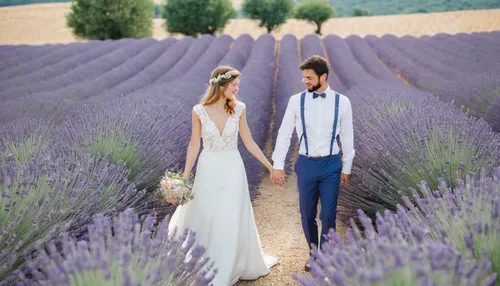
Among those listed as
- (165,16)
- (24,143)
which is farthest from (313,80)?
(165,16)

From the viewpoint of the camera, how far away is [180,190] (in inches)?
118

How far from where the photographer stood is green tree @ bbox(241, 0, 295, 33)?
94.5 ft

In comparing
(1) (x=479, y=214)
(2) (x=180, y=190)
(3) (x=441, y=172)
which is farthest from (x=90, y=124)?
(1) (x=479, y=214)

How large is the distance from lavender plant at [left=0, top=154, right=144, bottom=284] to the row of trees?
74.7 ft

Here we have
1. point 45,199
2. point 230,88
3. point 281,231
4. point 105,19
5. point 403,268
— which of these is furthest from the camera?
point 105,19

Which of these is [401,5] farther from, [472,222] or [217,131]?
[472,222]

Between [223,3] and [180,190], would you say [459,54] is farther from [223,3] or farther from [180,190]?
[223,3]

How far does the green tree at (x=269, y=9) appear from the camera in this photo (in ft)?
94.5

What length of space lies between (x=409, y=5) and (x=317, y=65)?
194ft

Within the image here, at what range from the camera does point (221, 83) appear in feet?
9.89

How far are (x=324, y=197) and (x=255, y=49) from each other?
13.0 m

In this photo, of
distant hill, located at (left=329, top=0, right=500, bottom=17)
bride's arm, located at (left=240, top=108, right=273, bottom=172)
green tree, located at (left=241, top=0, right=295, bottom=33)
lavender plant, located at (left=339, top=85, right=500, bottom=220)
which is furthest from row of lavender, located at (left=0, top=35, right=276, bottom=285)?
distant hill, located at (left=329, top=0, right=500, bottom=17)

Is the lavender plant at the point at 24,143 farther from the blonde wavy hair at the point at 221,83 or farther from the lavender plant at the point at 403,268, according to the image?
the lavender plant at the point at 403,268

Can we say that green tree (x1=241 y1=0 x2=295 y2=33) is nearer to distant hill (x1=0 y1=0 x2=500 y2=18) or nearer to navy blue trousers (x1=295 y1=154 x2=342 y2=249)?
distant hill (x1=0 y1=0 x2=500 y2=18)
